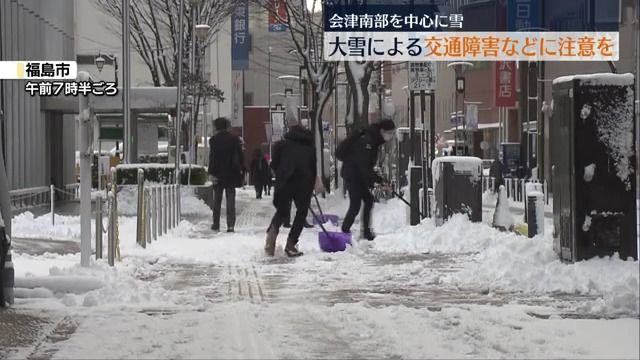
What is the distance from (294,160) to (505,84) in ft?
123

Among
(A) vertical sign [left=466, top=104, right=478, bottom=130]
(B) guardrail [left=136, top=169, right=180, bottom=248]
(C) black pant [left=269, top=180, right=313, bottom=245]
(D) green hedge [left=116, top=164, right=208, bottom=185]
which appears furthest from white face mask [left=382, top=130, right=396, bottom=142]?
(A) vertical sign [left=466, top=104, right=478, bottom=130]

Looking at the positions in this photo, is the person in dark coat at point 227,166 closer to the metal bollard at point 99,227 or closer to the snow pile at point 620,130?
the metal bollard at point 99,227

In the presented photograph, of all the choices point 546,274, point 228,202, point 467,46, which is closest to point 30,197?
point 228,202

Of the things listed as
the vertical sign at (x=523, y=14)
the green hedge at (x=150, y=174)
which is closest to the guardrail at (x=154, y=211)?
the green hedge at (x=150, y=174)

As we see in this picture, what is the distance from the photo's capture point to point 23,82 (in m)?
22.5

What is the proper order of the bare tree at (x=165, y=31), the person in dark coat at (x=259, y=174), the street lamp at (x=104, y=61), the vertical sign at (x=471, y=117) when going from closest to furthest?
1. the street lamp at (x=104, y=61)
2. the bare tree at (x=165, y=31)
3. the person in dark coat at (x=259, y=174)
4. the vertical sign at (x=471, y=117)

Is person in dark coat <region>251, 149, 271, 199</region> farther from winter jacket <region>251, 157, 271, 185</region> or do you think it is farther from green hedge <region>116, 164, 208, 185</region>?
green hedge <region>116, 164, 208, 185</region>

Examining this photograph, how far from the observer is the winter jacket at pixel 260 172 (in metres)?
34.5

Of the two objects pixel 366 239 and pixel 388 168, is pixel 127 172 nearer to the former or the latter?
pixel 366 239

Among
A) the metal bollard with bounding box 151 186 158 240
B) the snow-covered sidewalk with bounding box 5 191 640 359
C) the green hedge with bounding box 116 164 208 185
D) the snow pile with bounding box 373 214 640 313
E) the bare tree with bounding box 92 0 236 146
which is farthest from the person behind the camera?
the bare tree with bounding box 92 0 236 146

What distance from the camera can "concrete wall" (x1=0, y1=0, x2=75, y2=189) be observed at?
21312 millimetres

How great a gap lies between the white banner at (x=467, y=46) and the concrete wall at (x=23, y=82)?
6.76 m

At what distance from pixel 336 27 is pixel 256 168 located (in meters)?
13.5

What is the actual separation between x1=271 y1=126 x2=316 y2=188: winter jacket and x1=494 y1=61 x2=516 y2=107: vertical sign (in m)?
36.5
